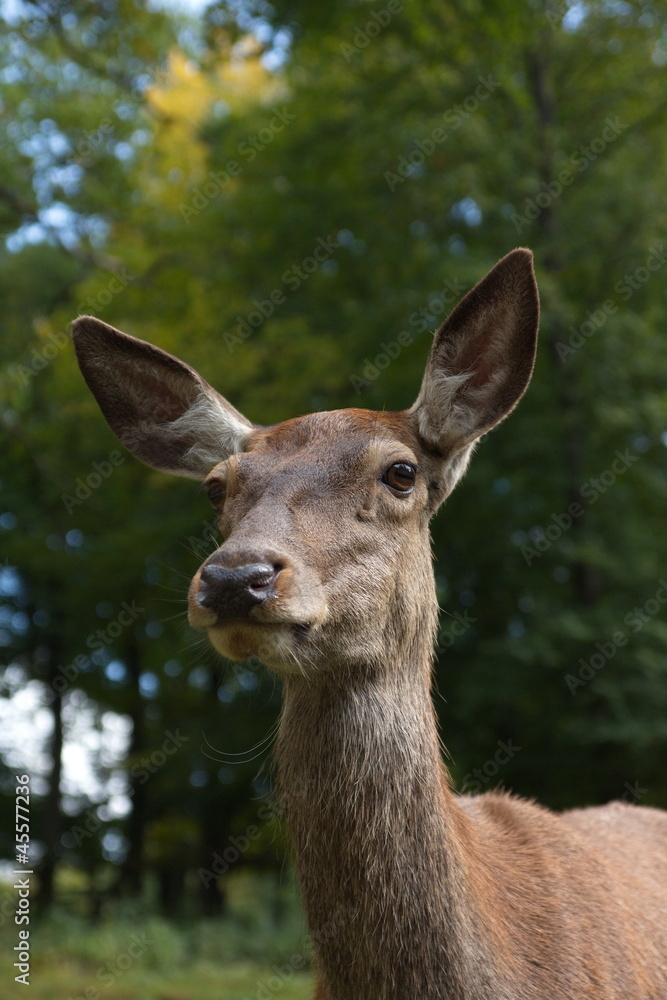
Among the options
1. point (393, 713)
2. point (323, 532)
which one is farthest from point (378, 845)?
point (323, 532)

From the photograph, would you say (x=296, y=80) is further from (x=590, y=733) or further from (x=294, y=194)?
(x=590, y=733)

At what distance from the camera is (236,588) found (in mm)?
2516

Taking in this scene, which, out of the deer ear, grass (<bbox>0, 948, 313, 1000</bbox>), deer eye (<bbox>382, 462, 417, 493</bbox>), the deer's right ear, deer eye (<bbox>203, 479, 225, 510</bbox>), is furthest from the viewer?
grass (<bbox>0, 948, 313, 1000</bbox>)

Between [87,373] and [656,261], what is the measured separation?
9376 mm

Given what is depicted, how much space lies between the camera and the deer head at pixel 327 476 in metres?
2.62

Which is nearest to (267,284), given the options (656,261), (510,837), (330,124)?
(330,124)

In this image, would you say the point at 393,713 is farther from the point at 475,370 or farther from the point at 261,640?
the point at 475,370

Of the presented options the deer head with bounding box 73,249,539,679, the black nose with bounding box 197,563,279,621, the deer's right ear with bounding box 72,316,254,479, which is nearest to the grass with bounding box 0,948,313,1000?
the deer's right ear with bounding box 72,316,254,479

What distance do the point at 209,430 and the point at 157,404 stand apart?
25 cm

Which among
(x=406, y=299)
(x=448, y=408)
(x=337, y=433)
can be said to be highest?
(x=448, y=408)

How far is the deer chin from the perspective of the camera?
8.46 feet

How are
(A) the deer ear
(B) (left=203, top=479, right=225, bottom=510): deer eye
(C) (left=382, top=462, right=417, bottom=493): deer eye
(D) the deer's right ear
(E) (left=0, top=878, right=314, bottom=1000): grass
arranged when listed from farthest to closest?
(E) (left=0, top=878, right=314, bottom=1000): grass, (D) the deer's right ear, (A) the deer ear, (B) (left=203, top=479, right=225, bottom=510): deer eye, (C) (left=382, top=462, right=417, bottom=493): deer eye

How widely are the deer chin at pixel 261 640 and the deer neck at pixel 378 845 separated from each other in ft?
1.23

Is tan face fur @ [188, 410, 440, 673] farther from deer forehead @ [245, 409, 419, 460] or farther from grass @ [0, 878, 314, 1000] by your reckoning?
grass @ [0, 878, 314, 1000]
